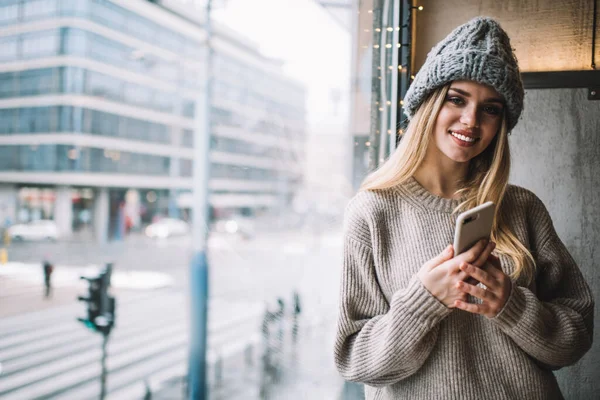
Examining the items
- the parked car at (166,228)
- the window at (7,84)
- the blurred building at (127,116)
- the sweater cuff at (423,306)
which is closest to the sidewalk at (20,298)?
the blurred building at (127,116)

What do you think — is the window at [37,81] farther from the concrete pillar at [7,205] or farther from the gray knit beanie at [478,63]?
the gray knit beanie at [478,63]

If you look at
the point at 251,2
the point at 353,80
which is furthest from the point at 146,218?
the point at 353,80

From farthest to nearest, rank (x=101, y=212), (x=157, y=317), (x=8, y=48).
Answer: (x=157, y=317), (x=101, y=212), (x=8, y=48)

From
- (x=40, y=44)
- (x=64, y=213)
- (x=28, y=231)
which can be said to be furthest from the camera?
(x=64, y=213)

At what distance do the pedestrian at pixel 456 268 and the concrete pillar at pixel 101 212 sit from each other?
11.6 metres

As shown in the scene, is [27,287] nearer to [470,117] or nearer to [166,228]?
[470,117]

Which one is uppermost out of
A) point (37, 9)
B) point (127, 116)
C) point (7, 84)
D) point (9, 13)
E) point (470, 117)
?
point (127, 116)

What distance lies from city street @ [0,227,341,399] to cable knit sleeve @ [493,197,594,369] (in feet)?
6.43

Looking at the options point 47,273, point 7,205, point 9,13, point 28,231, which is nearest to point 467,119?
point 7,205

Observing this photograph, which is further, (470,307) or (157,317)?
(157,317)

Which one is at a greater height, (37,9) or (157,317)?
(37,9)

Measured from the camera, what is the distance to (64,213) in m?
8.27

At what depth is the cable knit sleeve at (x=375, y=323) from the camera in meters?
0.65

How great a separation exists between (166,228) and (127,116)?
4250 mm
